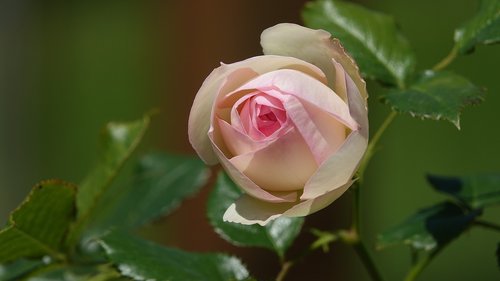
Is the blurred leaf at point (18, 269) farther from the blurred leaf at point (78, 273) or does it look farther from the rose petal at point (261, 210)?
the rose petal at point (261, 210)

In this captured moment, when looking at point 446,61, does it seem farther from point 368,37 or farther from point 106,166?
point 106,166

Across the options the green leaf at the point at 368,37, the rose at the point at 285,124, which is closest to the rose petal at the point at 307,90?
the rose at the point at 285,124

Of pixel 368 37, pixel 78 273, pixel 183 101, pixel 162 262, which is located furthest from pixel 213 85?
pixel 183 101

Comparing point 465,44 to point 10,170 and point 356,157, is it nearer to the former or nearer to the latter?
point 356,157

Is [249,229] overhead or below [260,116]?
below

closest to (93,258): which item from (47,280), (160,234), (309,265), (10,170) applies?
(47,280)

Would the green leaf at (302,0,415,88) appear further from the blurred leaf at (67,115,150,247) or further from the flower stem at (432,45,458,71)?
the blurred leaf at (67,115,150,247)

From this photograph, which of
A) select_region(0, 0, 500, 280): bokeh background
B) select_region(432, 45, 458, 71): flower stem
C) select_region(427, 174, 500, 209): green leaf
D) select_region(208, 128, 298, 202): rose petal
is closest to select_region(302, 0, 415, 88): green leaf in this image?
select_region(432, 45, 458, 71): flower stem
